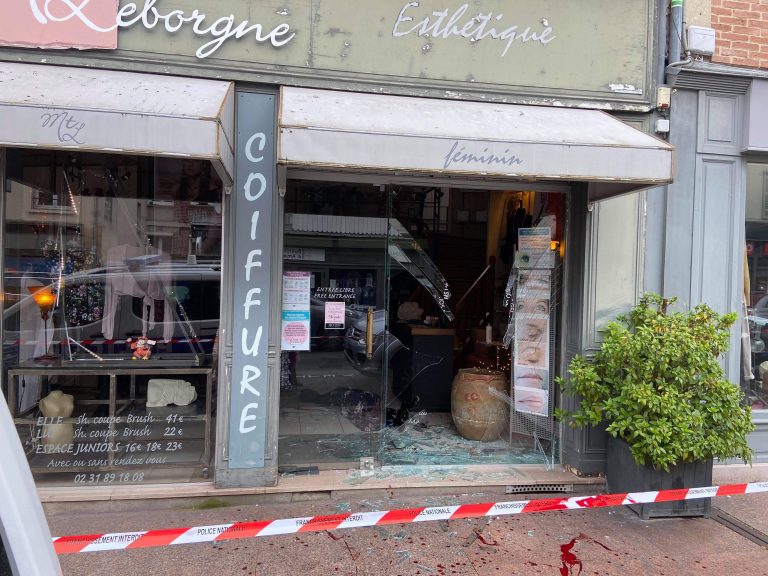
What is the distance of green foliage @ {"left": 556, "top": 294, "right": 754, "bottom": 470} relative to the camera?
4.27m

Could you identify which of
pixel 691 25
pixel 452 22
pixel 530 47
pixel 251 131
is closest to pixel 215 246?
pixel 251 131

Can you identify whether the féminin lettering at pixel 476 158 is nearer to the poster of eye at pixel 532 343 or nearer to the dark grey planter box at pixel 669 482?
the poster of eye at pixel 532 343

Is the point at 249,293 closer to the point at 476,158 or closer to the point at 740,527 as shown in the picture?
the point at 476,158

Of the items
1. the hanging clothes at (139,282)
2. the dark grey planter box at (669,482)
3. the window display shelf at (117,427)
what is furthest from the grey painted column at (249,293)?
the dark grey planter box at (669,482)

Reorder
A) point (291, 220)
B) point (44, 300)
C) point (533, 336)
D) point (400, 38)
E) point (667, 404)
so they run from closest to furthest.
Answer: point (667, 404) → point (400, 38) → point (291, 220) → point (44, 300) → point (533, 336)

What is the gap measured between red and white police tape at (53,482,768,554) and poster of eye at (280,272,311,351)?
1.90 metres

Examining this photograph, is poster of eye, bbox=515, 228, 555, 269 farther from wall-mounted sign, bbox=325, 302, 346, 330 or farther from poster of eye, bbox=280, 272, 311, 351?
poster of eye, bbox=280, 272, 311, 351

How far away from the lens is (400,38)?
4.92 metres

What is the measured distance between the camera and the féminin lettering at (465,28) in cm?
493

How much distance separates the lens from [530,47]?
512 cm

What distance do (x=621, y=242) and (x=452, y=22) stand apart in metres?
2.53

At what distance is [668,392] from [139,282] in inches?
190

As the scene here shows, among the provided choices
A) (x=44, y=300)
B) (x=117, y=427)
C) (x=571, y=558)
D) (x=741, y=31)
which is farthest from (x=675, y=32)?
(x=44, y=300)

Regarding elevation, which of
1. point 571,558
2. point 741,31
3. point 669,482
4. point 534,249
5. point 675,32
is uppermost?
point 741,31
